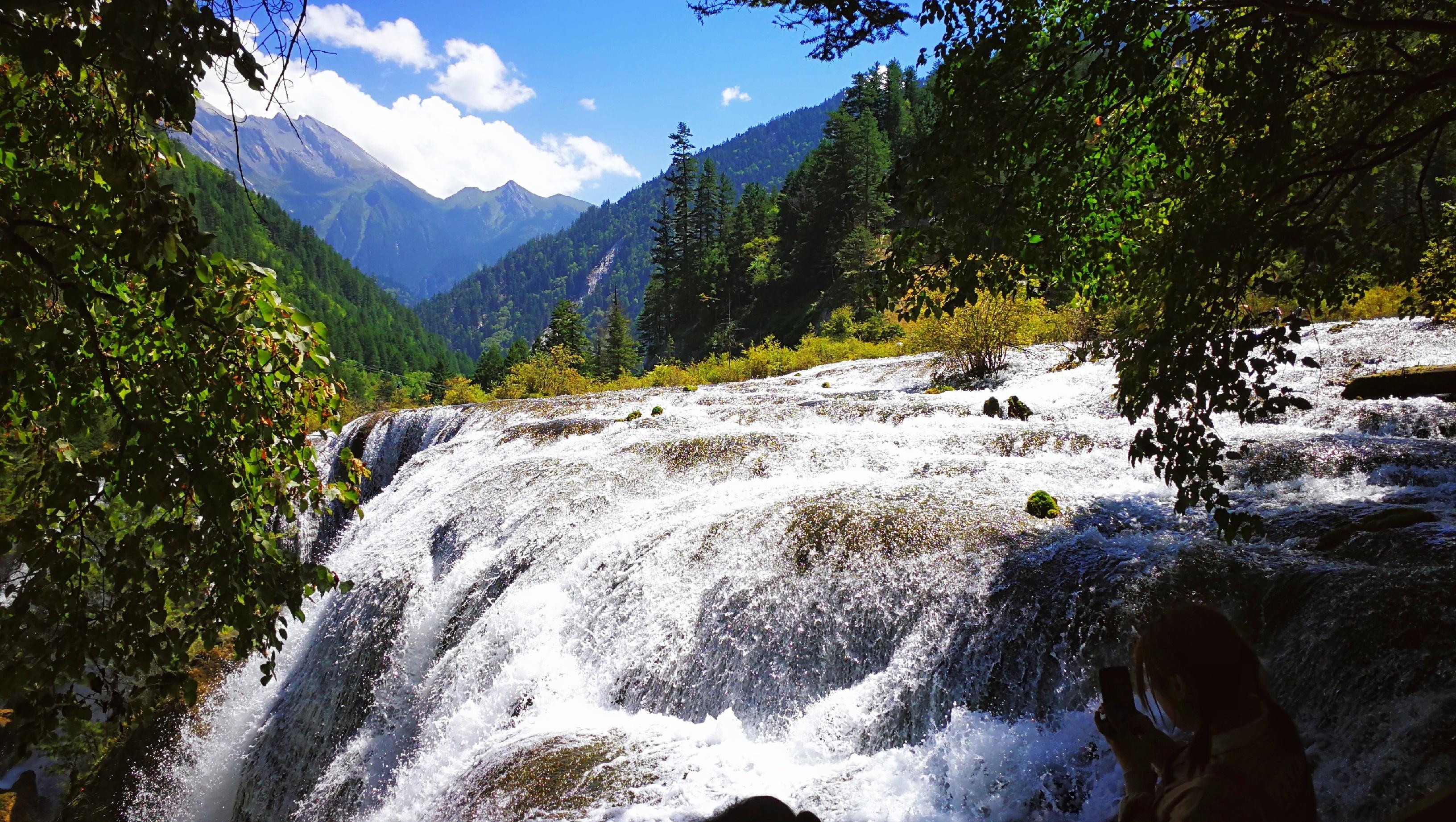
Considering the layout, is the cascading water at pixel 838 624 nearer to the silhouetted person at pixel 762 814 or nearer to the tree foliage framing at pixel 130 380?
the silhouetted person at pixel 762 814

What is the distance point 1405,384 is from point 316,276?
131 m

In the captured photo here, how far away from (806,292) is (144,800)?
1732 inches

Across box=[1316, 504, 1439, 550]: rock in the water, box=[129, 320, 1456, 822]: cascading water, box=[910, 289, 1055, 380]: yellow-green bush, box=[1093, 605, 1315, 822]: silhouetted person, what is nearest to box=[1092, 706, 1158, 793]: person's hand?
box=[1093, 605, 1315, 822]: silhouetted person

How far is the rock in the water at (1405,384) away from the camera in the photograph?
6.96 metres

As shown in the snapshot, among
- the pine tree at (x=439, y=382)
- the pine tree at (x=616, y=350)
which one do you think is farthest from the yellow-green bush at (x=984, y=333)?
the pine tree at (x=616, y=350)

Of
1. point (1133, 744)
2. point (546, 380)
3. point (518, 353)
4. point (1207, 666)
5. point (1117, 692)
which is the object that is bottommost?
point (518, 353)

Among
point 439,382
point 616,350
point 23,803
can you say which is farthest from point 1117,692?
point 439,382

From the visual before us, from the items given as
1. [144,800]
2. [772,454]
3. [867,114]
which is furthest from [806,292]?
[144,800]

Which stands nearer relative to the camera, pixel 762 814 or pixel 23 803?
pixel 762 814

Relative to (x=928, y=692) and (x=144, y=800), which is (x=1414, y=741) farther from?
(x=144, y=800)

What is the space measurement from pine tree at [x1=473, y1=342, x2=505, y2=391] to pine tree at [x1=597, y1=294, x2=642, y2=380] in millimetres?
7216

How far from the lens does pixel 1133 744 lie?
6.30 ft

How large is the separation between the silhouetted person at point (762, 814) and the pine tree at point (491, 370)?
46876mm

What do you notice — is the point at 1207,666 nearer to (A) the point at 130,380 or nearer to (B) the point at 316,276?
(A) the point at 130,380
